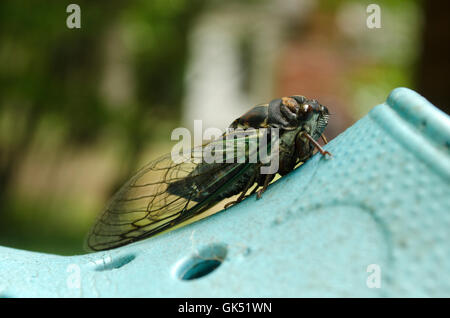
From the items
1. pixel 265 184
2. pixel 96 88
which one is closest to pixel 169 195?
pixel 265 184

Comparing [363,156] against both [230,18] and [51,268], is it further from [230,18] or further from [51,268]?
[230,18]

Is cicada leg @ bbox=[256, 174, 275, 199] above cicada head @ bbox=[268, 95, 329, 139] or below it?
below

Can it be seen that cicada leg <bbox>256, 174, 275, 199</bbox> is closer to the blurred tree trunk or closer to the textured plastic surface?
the textured plastic surface

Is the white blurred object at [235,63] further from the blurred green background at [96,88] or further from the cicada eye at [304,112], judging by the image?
the cicada eye at [304,112]

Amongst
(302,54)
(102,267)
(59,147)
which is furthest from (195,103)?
(102,267)

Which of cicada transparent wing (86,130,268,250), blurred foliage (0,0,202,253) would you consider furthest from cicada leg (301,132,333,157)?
blurred foliage (0,0,202,253)

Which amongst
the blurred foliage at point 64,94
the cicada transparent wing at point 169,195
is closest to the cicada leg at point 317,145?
the cicada transparent wing at point 169,195
